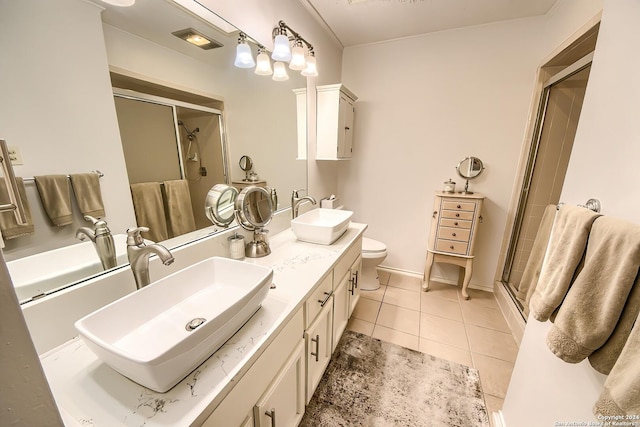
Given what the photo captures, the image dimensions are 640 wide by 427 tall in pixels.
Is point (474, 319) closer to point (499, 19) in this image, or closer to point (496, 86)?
point (496, 86)

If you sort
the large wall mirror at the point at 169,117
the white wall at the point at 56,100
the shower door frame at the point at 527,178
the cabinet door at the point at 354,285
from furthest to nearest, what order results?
the shower door frame at the point at 527,178 < the cabinet door at the point at 354,285 < the large wall mirror at the point at 169,117 < the white wall at the point at 56,100

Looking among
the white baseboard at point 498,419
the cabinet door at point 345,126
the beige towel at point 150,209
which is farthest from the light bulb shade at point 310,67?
the white baseboard at point 498,419

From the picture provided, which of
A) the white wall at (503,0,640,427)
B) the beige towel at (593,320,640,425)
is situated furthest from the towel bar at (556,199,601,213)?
the beige towel at (593,320,640,425)

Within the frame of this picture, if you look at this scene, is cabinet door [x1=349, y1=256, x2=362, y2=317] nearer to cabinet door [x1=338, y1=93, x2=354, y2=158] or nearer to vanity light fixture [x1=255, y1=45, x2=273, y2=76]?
cabinet door [x1=338, y1=93, x2=354, y2=158]

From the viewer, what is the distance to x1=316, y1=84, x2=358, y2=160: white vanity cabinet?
2023 mm

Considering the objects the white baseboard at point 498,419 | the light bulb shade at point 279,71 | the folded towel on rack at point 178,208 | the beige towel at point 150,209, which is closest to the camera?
the beige towel at point 150,209

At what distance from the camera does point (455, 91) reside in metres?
2.17

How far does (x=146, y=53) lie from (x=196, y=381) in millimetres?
1105

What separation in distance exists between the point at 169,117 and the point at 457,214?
220 cm

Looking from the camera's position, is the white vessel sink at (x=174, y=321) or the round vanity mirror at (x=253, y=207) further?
the round vanity mirror at (x=253, y=207)

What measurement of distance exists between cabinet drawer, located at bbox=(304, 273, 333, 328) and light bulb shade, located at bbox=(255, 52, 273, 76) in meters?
1.26

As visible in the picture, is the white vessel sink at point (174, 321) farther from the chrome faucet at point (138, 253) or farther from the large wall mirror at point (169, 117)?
the large wall mirror at point (169, 117)

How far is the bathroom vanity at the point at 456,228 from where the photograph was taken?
2.10 metres

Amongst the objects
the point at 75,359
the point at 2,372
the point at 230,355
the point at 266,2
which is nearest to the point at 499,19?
the point at 266,2
